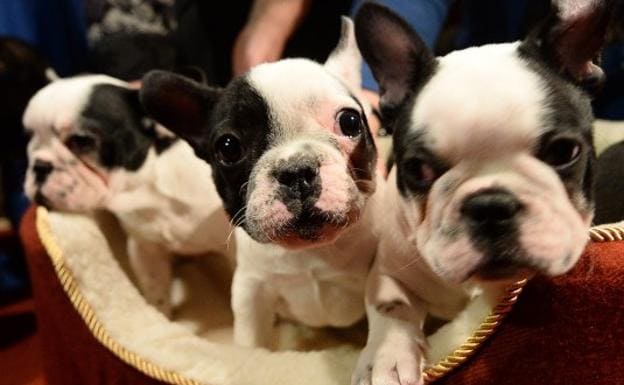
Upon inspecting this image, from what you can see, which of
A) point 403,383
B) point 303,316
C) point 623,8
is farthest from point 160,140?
point 623,8

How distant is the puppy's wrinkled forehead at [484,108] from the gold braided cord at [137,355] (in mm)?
230

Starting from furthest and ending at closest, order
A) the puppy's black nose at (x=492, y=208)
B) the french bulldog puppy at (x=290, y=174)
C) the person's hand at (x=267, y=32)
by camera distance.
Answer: the person's hand at (x=267, y=32) → the french bulldog puppy at (x=290, y=174) → the puppy's black nose at (x=492, y=208)

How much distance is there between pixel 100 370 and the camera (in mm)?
1450

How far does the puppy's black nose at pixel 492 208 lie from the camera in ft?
2.87

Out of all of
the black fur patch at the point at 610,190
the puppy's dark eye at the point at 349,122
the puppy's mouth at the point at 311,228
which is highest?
the puppy's dark eye at the point at 349,122

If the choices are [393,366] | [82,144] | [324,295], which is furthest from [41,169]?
[393,366]

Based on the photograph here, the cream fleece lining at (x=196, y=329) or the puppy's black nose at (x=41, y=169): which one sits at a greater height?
the puppy's black nose at (x=41, y=169)

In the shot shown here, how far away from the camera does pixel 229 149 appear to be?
1.23 m

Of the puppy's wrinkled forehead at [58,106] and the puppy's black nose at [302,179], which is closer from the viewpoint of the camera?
the puppy's black nose at [302,179]

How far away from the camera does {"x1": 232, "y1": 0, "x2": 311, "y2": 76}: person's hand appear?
209 cm

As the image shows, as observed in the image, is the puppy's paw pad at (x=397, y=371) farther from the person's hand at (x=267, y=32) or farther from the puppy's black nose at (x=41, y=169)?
the person's hand at (x=267, y=32)

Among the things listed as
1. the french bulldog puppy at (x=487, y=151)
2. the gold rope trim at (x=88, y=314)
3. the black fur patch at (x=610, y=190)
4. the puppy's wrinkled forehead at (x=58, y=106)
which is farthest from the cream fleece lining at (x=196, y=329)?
the black fur patch at (x=610, y=190)

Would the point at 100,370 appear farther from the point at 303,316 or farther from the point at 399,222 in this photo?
the point at 399,222

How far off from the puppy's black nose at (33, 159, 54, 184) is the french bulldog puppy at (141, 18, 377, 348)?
0.37 metres
